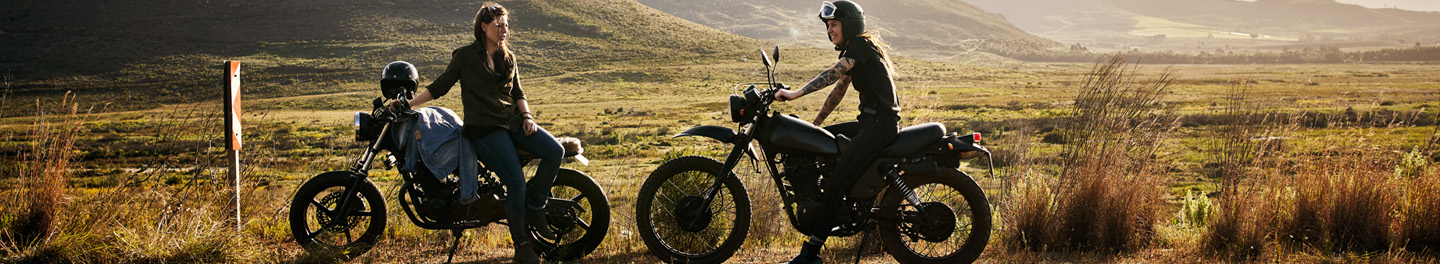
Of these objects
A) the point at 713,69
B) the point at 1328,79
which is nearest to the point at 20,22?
the point at 713,69

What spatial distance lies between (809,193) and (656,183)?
930 millimetres

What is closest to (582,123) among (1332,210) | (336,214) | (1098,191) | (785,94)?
(336,214)

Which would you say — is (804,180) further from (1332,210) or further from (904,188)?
(1332,210)

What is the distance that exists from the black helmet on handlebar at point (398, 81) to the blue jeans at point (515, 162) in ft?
2.14

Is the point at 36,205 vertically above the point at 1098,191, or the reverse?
the point at 1098,191

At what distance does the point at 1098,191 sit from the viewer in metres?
5.56

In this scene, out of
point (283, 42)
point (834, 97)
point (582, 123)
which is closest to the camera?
point (834, 97)

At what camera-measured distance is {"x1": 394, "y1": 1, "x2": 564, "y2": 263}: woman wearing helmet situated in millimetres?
4852

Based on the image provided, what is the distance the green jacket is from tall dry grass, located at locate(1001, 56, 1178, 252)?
319 cm

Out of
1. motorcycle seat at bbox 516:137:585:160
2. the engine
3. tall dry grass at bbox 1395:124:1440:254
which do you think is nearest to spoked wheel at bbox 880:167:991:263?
the engine

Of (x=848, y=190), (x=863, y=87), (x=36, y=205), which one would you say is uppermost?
(x=863, y=87)

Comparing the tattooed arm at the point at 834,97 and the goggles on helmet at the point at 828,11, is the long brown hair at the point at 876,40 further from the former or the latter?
the tattooed arm at the point at 834,97

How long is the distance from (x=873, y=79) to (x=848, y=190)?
0.64 metres

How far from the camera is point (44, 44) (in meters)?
114
